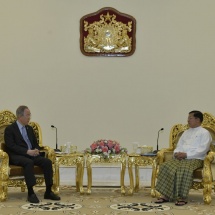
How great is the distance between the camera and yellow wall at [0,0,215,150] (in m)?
7.28

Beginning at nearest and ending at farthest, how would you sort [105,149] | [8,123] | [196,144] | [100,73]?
[196,144] → [105,149] → [8,123] → [100,73]

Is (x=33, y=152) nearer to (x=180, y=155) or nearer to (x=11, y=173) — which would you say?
(x=11, y=173)

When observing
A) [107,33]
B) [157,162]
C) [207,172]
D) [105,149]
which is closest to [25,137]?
[105,149]

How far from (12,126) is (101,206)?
151 centimetres

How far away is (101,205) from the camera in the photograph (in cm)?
523

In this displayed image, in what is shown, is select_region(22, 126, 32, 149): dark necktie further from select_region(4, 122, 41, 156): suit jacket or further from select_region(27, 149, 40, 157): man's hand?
select_region(27, 149, 40, 157): man's hand

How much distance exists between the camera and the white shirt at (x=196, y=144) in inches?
221

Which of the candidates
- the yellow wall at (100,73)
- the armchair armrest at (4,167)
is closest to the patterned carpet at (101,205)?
the armchair armrest at (4,167)

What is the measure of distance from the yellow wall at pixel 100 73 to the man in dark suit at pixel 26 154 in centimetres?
149

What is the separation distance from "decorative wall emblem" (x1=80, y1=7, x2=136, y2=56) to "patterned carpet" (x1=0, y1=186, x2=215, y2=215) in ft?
7.80

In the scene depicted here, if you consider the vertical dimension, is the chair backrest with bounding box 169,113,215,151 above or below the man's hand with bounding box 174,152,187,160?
above

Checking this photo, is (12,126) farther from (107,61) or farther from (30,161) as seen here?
(107,61)

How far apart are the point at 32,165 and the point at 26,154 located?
0.74 feet

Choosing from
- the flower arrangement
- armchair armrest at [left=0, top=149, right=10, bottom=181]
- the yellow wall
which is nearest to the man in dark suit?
armchair armrest at [left=0, top=149, right=10, bottom=181]
